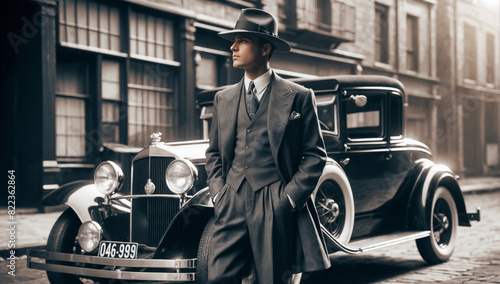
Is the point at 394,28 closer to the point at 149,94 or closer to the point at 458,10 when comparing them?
the point at 458,10

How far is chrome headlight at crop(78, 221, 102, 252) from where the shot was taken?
171 inches

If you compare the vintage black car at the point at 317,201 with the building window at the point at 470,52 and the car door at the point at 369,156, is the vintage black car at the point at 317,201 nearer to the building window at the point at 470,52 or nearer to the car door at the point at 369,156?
the car door at the point at 369,156

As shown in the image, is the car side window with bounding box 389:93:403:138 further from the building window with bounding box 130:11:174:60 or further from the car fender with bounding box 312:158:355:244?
the building window with bounding box 130:11:174:60

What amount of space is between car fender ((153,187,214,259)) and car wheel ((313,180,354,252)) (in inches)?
47.2

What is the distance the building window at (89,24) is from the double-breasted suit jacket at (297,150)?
7.59 meters

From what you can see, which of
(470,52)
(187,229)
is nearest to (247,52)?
(187,229)

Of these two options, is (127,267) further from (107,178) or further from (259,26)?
(259,26)

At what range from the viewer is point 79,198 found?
482 cm

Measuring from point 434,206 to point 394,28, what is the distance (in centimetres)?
1468

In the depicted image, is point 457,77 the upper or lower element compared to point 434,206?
upper

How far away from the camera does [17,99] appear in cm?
998

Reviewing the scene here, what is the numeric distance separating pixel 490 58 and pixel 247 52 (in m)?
25.0

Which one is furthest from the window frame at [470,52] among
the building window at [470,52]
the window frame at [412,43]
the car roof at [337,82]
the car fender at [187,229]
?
the car fender at [187,229]

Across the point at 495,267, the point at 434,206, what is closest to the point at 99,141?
the point at 434,206
